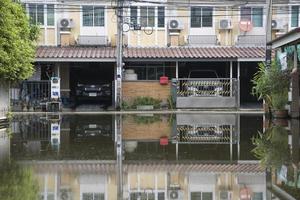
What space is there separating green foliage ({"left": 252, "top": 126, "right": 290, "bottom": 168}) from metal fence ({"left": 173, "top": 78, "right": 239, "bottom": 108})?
51.5 feet

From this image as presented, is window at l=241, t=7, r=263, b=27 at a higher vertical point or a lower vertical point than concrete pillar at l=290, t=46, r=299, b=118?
higher

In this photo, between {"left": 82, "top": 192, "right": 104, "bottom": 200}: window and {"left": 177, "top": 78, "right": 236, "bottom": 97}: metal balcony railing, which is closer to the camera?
{"left": 82, "top": 192, "right": 104, "bottom": 200}: window

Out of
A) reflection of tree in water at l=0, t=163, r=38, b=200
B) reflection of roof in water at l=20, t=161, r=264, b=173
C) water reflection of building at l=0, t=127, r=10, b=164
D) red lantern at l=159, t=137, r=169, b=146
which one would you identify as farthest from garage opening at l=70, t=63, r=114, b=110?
reflection of tree in water at l=0, t=163, r=38, b=200

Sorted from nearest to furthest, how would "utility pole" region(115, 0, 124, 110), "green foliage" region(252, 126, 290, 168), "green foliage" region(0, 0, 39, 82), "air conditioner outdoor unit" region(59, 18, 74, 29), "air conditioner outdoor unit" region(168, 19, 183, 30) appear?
"green foliage" region(252, 126, 290, 168), "green foliage" region(0, 0, 39, 82), "utility pole" region(115, 0, 124, 110), "air conditioner outdoor unit" region(59, 18, 74, 29), "air conditioner outdoor unit" region(168, 19, 183, 30)

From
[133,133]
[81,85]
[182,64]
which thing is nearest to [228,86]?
[182,64]

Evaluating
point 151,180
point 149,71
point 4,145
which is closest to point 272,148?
point 151,180

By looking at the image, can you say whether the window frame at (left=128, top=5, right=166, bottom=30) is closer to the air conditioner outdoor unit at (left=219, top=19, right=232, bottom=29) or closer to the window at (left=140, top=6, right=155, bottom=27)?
the window at (left=140, top=6, right=155, bottom=27)

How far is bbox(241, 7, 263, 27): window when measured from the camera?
1512 inches

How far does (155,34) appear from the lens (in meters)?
37.8

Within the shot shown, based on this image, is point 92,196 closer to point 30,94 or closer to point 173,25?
point 30,94

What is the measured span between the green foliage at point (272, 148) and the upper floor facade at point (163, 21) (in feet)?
65.6

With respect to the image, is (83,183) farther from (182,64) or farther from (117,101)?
(182,64)

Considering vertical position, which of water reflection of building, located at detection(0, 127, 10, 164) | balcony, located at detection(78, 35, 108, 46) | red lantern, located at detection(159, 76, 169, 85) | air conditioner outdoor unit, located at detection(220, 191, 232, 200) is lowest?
air conditioner outdoor unit, located at detection(220, 191, 232, 200)

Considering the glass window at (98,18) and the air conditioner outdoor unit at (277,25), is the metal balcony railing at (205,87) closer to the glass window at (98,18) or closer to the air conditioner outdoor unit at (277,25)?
the air conditioner outdoor unit at (277,25)
